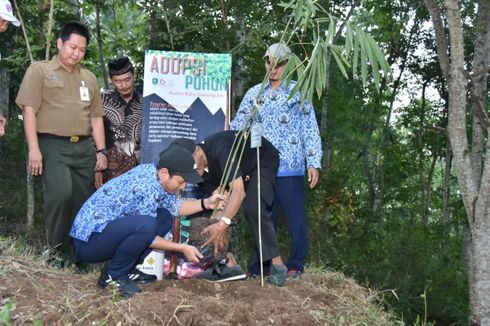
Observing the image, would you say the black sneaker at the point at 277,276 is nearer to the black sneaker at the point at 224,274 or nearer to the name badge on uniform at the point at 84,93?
the black sneaker at the point at 224,274

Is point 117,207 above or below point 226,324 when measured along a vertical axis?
above

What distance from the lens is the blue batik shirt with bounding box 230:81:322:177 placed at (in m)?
4.71

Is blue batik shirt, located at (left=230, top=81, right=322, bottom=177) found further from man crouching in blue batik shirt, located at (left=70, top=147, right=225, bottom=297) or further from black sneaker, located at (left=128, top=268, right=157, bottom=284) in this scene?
black sneaker, located at (left=128, top=268, right=157, bottom=284)

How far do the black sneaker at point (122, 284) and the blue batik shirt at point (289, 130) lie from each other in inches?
53.1

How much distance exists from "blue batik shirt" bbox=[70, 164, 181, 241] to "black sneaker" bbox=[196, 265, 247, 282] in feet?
2.29

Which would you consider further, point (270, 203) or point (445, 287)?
point (445, 287)

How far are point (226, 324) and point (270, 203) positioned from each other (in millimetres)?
1161

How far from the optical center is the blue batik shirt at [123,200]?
3.89 m

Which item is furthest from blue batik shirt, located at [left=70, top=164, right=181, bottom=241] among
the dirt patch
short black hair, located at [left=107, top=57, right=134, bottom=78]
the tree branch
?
the tree branch

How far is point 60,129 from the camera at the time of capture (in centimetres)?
478

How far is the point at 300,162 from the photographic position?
4.74 meters

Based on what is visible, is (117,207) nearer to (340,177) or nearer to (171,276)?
(171,276)

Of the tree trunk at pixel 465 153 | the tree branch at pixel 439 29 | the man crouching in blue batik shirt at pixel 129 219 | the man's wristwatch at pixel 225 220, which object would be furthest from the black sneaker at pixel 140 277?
the tree branch at pixel 439 29

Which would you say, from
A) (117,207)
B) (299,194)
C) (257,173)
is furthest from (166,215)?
(299,194)
